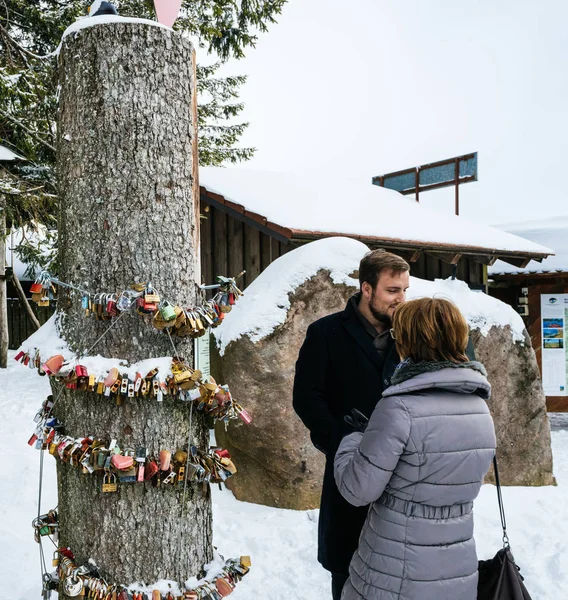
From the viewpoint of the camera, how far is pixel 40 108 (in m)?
7.88

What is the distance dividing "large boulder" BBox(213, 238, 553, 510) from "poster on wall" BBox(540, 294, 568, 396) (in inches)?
159

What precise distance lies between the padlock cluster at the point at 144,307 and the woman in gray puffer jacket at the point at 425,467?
0.75 m

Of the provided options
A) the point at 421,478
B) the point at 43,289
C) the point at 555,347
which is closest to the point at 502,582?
the point at 421,478

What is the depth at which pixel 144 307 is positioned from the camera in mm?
2033

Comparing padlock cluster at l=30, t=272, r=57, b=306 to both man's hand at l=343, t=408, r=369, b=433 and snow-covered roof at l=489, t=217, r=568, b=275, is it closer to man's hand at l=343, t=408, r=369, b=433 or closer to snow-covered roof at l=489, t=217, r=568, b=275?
man's hand at l=343, t=408, r=369, b=433

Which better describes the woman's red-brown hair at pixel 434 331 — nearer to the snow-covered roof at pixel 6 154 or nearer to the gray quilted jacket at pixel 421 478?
the gray quilted jacket at pixel 421 478

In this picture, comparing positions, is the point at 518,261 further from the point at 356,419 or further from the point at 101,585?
the point at 101,585

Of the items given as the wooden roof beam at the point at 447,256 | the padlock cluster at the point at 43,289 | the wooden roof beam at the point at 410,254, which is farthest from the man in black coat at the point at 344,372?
the wooden roof beam at the point at 447,256

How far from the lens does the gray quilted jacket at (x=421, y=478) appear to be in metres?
1.83

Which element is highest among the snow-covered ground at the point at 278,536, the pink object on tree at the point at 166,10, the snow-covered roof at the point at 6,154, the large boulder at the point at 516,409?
the snow-covered roof at the point at 6,154

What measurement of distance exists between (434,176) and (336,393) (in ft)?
32.3

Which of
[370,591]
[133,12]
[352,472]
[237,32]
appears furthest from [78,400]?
[237,32]

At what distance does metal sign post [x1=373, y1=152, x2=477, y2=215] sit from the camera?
1098 centimetres

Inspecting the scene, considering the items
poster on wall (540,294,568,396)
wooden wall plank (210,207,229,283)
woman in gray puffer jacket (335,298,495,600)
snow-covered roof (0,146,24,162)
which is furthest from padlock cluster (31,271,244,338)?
poster on wall (540,294,568,396)
